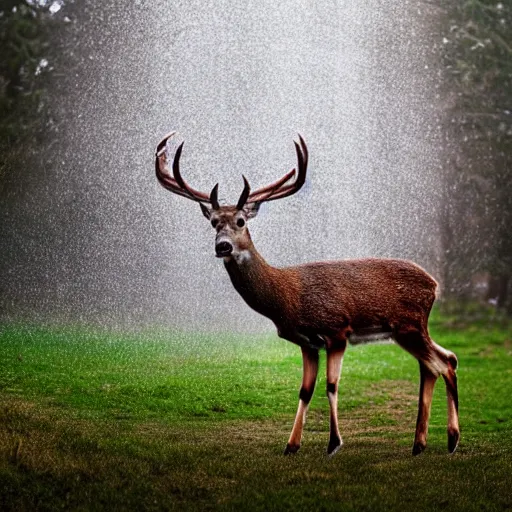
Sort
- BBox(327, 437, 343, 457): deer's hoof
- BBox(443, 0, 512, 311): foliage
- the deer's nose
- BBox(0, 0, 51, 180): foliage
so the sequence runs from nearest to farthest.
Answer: the deer's nose, BBox(327, 437, 343, 457): deer's hoof, BBox(0, 0, 51, 180): foliage, BBox(443, 0, 512, 311): foliage

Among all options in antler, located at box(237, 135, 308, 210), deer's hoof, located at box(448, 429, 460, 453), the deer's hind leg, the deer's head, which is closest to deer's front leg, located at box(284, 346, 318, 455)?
the deer's hind leg

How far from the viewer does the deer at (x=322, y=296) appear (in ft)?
19.2

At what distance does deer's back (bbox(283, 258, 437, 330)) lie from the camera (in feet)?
20.0

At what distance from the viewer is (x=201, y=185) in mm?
10117

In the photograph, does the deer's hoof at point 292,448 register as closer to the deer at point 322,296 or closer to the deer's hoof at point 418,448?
the deer at point 322,296

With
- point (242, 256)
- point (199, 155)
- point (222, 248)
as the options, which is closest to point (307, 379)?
point (242, 256)

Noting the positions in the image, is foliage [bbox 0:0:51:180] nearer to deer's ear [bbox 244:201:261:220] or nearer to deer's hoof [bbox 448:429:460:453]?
deer's ear [bbox 244:201:261:220]

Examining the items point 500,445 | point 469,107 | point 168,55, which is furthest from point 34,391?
point 469,107

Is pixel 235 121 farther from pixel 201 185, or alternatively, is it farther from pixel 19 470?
pixel 19 470

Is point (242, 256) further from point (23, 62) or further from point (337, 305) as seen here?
point (23, 62)

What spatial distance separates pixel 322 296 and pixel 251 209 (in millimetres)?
750

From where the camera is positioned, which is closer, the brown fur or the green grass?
the brown fur

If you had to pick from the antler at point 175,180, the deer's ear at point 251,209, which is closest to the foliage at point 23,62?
the antler at point 175,180

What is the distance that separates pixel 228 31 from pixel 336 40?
1.62 metres
